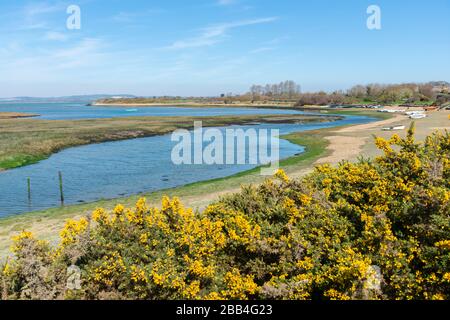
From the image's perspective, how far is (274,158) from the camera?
140 feet

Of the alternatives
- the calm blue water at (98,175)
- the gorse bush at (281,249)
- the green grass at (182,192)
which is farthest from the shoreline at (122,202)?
the gorse bush at (281,249)

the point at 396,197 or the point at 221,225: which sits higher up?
the point at 396,197

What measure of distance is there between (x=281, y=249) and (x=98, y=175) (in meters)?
32.3

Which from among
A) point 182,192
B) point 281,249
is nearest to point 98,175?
point 182,192

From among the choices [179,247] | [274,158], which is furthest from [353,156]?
[179,247]

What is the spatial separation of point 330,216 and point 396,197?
1.52 meters

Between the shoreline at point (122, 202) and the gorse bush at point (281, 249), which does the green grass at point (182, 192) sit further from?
the gorse bush at point (281, 249)

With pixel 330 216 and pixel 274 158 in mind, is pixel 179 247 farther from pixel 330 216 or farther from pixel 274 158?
pixel 274 158

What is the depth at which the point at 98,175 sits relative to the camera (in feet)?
122

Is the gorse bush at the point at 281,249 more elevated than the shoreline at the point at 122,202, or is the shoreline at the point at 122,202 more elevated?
the gorse bush at the point at 281,249

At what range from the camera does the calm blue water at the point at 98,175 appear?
29.1 meters

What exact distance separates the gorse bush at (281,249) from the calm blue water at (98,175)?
20836 millimetres

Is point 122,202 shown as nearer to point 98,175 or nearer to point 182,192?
point 182,192

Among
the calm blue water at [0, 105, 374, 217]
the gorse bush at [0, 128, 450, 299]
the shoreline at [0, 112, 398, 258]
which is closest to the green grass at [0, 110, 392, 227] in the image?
the shoreline at [0, 112, 398, 258]
